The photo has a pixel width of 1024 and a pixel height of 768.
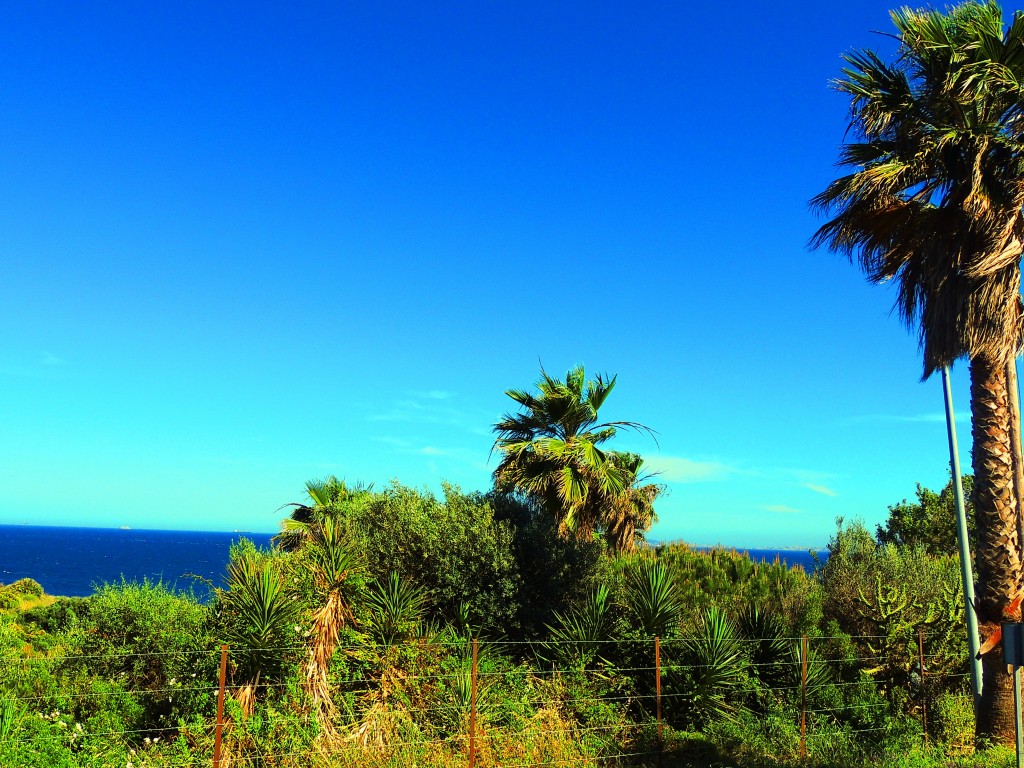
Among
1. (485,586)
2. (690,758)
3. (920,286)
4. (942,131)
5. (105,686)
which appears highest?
(942,131)

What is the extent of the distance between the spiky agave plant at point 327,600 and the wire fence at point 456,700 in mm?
75

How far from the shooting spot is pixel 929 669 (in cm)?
1477

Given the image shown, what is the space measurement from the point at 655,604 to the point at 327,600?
19.3 feet

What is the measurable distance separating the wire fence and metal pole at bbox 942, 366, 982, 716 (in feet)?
7.66

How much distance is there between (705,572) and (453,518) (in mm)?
11874

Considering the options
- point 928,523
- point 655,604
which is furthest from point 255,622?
point 928,523

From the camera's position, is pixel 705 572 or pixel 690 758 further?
pixel 705 572

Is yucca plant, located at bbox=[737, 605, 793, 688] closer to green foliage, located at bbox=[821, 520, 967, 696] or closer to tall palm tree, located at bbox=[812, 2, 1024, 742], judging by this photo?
green foliage, located at bbox=[821, 520, 967, 696]

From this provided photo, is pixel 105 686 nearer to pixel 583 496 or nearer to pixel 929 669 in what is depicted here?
pixel 583 496

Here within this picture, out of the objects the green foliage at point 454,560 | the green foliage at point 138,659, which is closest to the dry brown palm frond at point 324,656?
the green foliage at point 138,659

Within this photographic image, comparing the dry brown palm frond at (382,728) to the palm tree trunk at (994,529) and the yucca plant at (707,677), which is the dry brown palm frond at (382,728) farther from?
the palm tree trunk at (994,529)

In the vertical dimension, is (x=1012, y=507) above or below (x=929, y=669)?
above

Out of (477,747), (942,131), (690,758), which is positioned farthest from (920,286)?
(477,747)

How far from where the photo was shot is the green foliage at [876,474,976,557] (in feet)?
131
